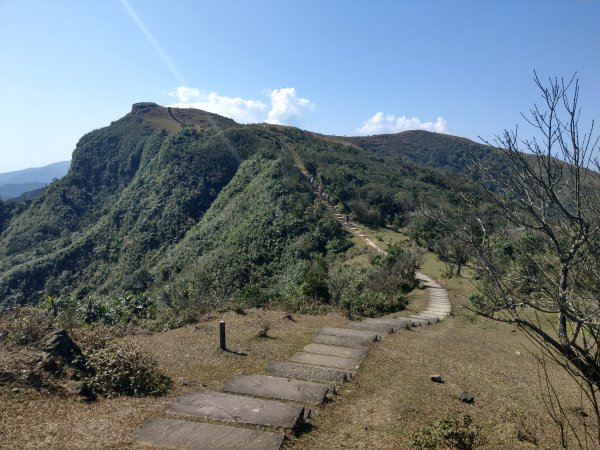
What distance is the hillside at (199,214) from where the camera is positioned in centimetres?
3075

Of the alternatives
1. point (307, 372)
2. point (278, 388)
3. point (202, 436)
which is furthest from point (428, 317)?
point (202, 436)

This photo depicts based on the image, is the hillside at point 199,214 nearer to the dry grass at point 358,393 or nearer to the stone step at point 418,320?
the stone step at point 418,320

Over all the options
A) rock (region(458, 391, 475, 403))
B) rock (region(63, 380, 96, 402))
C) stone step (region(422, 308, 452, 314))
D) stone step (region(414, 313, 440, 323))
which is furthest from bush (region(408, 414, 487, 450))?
stone step (region(422, 308, 452, 314))

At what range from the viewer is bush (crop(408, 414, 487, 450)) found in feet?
17.0

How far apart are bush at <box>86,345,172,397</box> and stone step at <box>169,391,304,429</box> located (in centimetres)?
70

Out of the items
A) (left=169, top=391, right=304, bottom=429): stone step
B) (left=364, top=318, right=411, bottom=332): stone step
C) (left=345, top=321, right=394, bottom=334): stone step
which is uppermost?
(left=169, top=391, right=304, bottom=429): stone step

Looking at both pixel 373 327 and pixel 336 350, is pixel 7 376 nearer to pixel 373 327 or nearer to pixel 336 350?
pixel 336 350

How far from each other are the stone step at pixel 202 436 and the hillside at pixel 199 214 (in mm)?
9705

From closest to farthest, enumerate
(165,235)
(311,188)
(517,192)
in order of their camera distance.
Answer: (517,192)
(311,188)
(165,235)

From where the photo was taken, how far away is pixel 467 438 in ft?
17.3

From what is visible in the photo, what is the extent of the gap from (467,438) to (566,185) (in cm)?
311

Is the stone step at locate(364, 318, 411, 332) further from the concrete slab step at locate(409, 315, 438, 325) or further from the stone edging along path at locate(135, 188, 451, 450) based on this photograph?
the stone edging along path at locate(135, 188, 451, 450)

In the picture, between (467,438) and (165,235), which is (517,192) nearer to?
(467,438)

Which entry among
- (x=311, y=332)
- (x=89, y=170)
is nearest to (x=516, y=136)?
(x=311, y=332)
